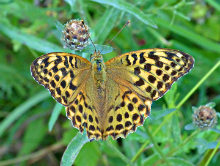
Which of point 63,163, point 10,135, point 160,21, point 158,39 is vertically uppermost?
point 160,21

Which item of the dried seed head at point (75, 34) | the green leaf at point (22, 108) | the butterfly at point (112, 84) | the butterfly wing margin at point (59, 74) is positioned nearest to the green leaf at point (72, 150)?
the butterfly at point (112, 84)

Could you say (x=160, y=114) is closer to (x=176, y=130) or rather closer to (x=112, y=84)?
(x=176, y=130)

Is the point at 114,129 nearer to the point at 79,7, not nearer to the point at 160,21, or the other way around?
the point at 79,7

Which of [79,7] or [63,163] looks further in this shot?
[79,7]

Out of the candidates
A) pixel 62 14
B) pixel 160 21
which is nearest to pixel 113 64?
pixel 160 21

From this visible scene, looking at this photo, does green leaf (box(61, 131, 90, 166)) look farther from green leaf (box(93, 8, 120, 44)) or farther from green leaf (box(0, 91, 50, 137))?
green leaf (box(0, 91, 50, 137))

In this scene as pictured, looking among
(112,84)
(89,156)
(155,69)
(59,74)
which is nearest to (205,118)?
(155,69)
